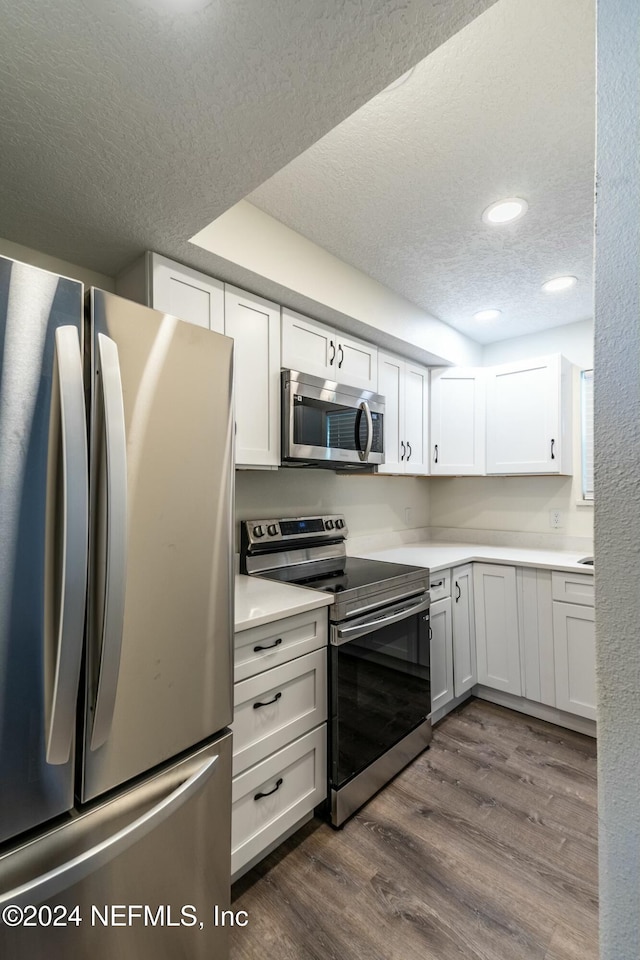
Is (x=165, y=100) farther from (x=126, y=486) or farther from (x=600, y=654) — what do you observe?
(x=600, y=654)

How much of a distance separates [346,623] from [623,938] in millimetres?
1371

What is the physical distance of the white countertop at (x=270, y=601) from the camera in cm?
151

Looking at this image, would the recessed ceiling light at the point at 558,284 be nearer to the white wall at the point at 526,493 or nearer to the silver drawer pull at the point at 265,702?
the white wall at the point at 526,493

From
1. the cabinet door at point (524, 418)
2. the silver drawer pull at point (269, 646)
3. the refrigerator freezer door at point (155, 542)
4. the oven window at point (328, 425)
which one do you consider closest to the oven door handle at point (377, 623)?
the silver drawer pull at point (269, 646)

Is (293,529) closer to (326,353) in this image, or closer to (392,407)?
(326,353)

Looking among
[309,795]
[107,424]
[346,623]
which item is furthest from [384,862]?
[107,424]

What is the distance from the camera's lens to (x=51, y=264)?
1.71m

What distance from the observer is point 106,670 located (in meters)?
0.96

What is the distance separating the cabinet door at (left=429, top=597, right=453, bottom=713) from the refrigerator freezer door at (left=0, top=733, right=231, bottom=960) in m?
1.55

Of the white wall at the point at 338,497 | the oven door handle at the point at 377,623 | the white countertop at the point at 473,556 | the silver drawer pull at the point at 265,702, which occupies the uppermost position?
Answer: the white wall at the point at 338,497

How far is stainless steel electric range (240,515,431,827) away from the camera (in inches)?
71.1

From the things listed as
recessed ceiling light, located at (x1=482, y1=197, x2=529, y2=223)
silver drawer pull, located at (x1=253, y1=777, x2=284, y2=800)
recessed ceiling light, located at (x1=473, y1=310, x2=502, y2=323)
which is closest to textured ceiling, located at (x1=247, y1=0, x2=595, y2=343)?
recessed ceiling light, located at (x1=482, y1=197, x2=529, y2=223)

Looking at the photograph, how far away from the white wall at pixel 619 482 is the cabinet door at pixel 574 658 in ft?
7.64

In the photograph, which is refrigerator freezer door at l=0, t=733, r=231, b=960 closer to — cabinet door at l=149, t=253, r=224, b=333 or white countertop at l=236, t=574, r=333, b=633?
white countertop at l=236, t=574, r=333, b=633
